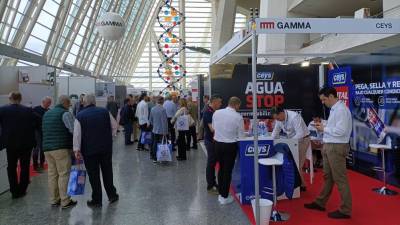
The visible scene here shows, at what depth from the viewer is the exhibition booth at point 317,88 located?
3.89 metres

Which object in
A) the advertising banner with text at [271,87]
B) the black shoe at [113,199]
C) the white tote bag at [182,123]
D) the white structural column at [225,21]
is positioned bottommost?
the black shoe at [113,199]

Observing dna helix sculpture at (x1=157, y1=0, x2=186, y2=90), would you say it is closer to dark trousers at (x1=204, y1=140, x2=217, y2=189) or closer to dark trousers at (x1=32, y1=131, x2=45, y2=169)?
dark trousers at (x1=32, y1=131, x2=45, y2=169)

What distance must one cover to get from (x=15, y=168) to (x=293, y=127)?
13.3 feet

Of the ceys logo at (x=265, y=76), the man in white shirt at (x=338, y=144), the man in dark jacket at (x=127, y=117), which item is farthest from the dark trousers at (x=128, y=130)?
the man in white shirt at (x=338, y=144)

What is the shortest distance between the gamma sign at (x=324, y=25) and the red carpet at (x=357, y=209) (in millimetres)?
2123

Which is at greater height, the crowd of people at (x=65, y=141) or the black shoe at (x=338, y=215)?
the crowd of people at (x=65, y=141)

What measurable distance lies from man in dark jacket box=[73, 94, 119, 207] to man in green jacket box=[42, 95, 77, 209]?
0.18 metres

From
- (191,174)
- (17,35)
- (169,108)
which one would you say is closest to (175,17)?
(17,35)

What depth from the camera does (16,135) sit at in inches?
205

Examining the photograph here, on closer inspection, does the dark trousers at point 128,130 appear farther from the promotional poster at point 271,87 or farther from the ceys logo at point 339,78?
the ceys logo at point 339,78

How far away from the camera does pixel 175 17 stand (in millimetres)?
16250

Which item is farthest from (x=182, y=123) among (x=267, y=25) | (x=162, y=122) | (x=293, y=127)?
(x=267, y=25)

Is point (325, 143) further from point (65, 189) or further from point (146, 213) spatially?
point (65, 189)

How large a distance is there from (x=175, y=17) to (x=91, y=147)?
489 inches
